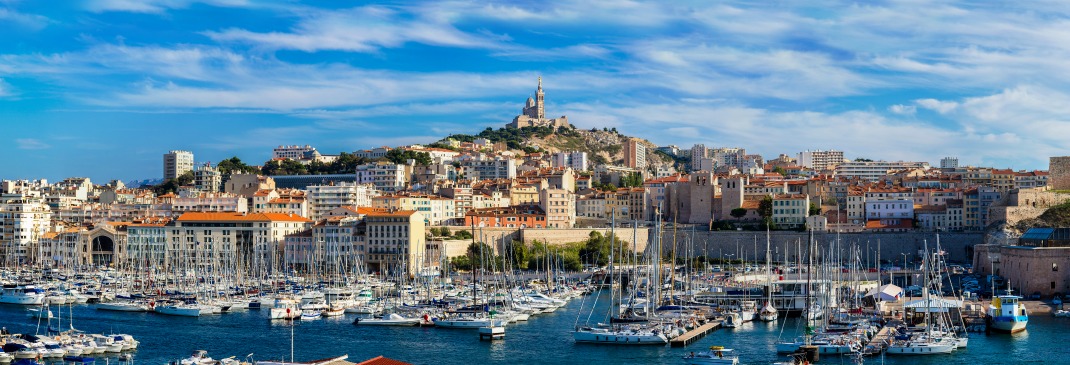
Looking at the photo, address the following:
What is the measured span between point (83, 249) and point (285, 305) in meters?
24.4

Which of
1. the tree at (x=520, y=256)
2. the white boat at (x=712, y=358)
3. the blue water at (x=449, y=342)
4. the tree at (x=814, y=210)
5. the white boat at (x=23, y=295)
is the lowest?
the blue water at (x=449, y=342)

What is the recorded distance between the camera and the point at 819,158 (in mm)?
122312

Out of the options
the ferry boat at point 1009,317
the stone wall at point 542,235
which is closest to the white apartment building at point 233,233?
the stone wall at point 542,235

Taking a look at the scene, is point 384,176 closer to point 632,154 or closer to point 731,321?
point 632,154

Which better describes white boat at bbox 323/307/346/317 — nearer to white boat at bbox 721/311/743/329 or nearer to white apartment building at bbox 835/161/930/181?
white boat at bbox 721/311/743/329

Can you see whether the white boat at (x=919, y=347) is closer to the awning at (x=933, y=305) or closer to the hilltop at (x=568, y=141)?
the awning at (x=933, y=305)

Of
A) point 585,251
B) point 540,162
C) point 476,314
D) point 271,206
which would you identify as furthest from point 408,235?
point 540,162

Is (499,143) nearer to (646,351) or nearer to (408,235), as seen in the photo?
(408,235)

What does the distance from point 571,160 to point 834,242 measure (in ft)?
153

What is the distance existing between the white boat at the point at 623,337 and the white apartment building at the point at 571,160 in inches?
2621

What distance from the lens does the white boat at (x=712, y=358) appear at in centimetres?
2661

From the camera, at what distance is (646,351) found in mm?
29797

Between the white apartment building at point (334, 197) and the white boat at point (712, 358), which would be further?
the white apartment building at point (334, 197)

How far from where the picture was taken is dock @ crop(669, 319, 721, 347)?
100 feet
